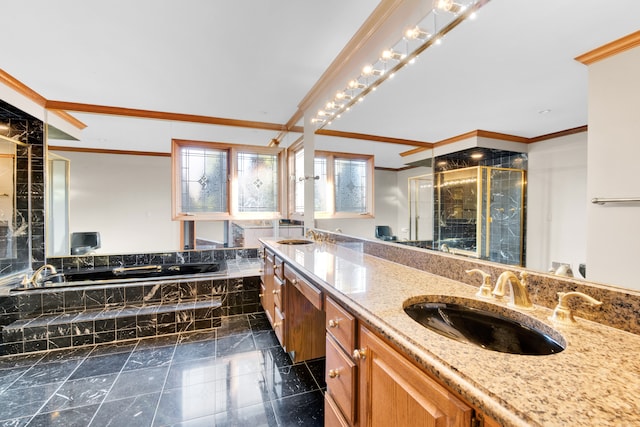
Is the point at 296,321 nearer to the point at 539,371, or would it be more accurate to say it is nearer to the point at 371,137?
the point at 371,137

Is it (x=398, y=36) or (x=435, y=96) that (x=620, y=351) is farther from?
(x=398, y=36)

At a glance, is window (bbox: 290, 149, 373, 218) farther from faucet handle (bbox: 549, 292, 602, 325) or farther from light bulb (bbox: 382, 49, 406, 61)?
faucet handle (bbox: 549, 292, 602, 325)

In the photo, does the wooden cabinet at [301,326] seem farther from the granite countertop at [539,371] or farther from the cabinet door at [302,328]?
the granite countertop at [539,371]

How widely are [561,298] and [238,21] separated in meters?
2.14

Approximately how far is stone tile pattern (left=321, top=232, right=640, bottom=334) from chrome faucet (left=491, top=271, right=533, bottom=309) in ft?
0.15

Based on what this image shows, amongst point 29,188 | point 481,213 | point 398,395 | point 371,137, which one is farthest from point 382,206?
point 29,188

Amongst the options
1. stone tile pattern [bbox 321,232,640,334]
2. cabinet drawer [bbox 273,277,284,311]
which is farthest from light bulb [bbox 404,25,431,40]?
cabinet drawer [bbox 273,277,284,311]

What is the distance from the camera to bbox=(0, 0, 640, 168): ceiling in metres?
0.96

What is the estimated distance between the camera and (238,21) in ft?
5.59

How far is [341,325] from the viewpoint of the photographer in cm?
111

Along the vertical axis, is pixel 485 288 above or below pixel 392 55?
below

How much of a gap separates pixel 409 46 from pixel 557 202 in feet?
3.83

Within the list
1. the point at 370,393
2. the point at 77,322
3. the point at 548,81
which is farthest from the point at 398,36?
the point at 77,322

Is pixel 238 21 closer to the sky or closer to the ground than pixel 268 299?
closer to the sky
